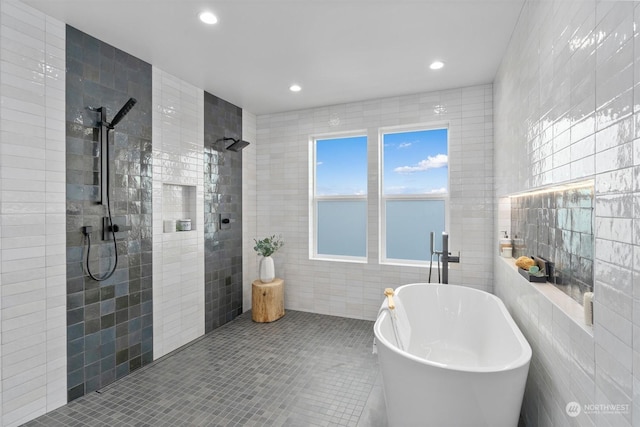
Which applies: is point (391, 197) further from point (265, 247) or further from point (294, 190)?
point (265, 247)

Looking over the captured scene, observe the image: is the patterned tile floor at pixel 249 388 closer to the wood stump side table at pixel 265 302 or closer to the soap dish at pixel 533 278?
the wood stump side table at pixel 265 302

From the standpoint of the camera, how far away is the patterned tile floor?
208cm

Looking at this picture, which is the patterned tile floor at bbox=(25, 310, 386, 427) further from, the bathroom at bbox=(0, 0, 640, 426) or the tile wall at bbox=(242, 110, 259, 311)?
the tile wall at bbox=(242, 110, 259, 311)

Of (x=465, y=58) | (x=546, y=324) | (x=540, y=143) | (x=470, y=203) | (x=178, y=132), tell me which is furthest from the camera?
(x=470, y=203)

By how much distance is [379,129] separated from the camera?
385 centimetres

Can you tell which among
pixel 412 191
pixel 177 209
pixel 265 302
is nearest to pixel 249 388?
pixel 265 302

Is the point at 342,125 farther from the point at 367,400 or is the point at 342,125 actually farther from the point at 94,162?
the point at 367,400

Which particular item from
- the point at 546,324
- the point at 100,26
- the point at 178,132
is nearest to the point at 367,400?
the point at 546,324

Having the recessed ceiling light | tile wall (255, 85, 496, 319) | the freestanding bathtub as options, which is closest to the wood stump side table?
tile wall (255, 85, 496, 319)

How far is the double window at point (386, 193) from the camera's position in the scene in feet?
12.3

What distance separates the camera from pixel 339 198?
419 cm

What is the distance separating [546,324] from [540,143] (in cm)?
98

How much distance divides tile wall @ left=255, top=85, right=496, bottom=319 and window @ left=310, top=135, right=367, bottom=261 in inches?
7.3

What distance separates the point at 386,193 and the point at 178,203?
245 cm
